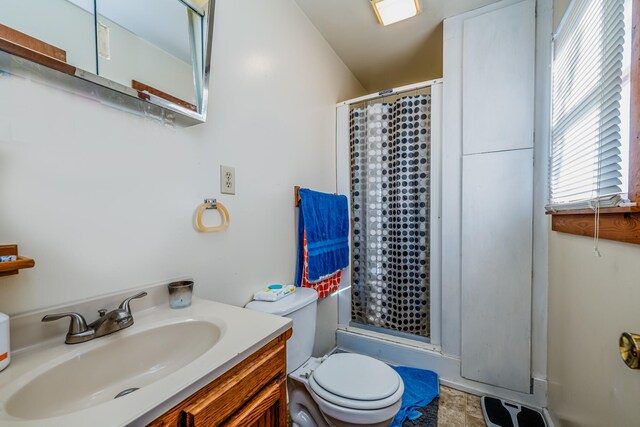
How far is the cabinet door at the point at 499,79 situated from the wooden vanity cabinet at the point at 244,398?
1.62 m

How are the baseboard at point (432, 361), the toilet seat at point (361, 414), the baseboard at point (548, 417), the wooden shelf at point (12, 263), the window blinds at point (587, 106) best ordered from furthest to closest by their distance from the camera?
the baseboard at point (432, 361)
the baseboard at point (548, 417)
the toilet seat at point (361, 414)
the window blinds at point (587, 106)
the wooden shelf at point (12, 263)

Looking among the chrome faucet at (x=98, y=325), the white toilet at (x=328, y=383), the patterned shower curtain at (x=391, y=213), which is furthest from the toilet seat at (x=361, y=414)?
the patterned shower curtain at (x=391, y=213)

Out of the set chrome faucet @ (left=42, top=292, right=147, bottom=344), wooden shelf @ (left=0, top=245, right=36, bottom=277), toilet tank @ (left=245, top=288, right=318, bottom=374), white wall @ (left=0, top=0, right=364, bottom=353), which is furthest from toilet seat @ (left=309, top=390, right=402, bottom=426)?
wooden shelf @ (left=0, top=245, right=36, bottom=277)

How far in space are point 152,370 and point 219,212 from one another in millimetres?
604

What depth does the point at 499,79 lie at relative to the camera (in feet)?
5.33

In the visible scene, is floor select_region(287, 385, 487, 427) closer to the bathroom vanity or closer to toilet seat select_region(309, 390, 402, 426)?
toilet seat select_region(309, 390, 402, 426)

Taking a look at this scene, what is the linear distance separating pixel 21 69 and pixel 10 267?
0.48 metres

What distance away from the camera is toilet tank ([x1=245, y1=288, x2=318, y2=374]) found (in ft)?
4.01

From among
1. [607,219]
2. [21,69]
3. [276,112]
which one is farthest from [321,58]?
[607,219]

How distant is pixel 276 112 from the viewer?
1.52 m

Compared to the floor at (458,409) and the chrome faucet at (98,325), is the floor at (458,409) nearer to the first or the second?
the floor at (458,409)

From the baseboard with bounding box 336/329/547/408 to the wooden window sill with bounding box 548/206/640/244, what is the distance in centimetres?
105

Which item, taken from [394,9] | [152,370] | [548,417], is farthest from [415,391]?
[394,9]

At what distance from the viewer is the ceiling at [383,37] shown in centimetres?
169
